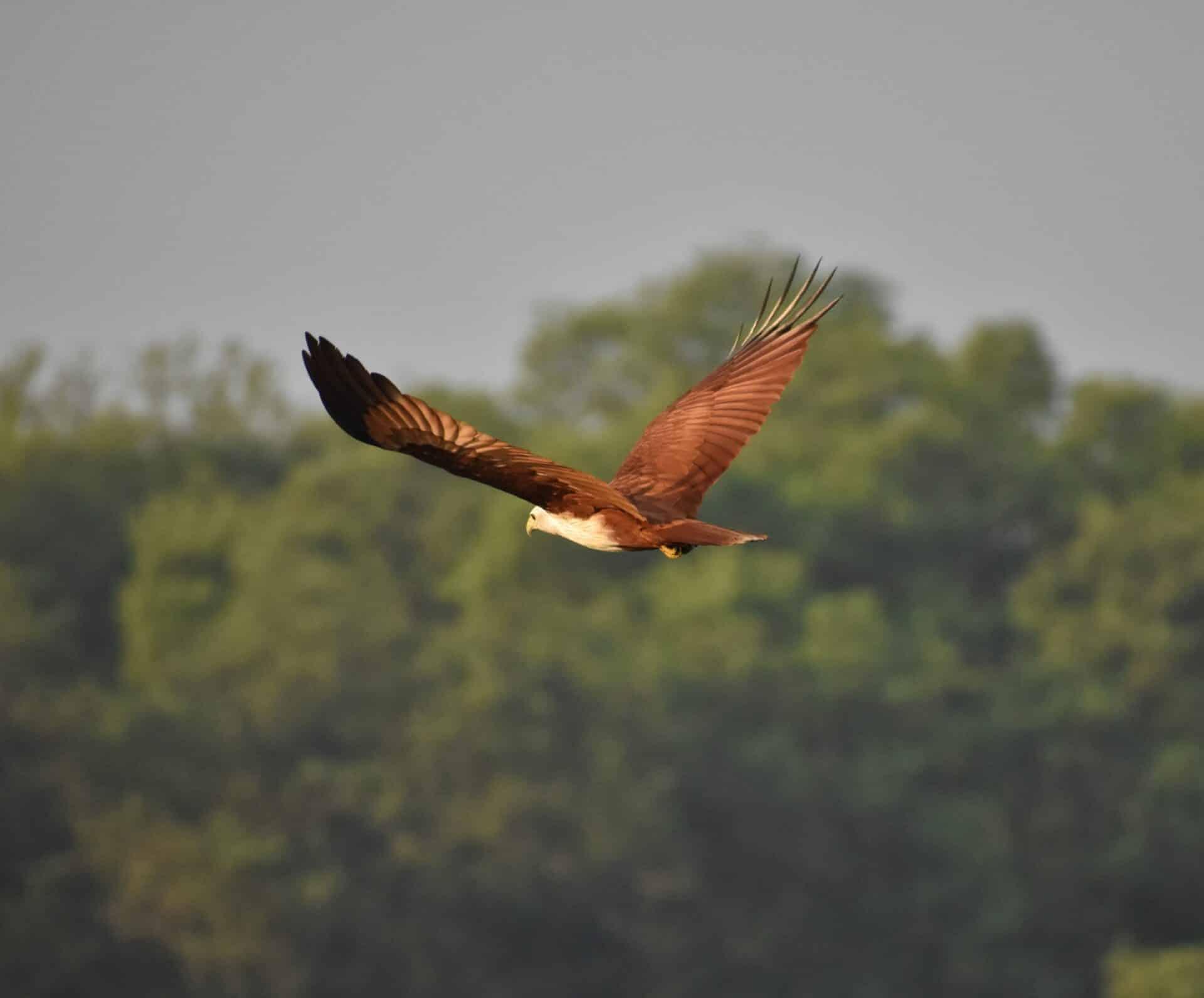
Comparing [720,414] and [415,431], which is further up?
[720,414]

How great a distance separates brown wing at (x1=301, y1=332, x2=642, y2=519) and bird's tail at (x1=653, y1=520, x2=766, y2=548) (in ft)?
1.36

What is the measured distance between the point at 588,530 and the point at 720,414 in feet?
6.95

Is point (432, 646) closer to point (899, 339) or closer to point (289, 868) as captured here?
point (289, 868)

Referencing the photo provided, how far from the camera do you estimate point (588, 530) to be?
36.0 feet

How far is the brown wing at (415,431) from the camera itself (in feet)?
33.6

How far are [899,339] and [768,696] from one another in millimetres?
31796

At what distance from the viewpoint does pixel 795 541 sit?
71.2 meters

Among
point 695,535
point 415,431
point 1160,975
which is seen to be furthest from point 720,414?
point 1160,975

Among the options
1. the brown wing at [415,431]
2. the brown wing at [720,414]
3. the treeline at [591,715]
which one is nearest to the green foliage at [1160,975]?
the treeline at [591,715]

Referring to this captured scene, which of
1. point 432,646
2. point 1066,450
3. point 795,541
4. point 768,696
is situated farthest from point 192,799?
point 1066,450

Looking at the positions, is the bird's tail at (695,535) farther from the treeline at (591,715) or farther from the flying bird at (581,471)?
the treeline at (591,715)

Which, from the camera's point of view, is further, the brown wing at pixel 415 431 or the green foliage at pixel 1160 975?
the green foliage at pixel 1160 975

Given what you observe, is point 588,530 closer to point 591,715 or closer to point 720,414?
point 720,414

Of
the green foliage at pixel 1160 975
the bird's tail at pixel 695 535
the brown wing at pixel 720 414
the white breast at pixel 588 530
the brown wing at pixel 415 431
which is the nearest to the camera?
the brown wing at pixel 415 431
